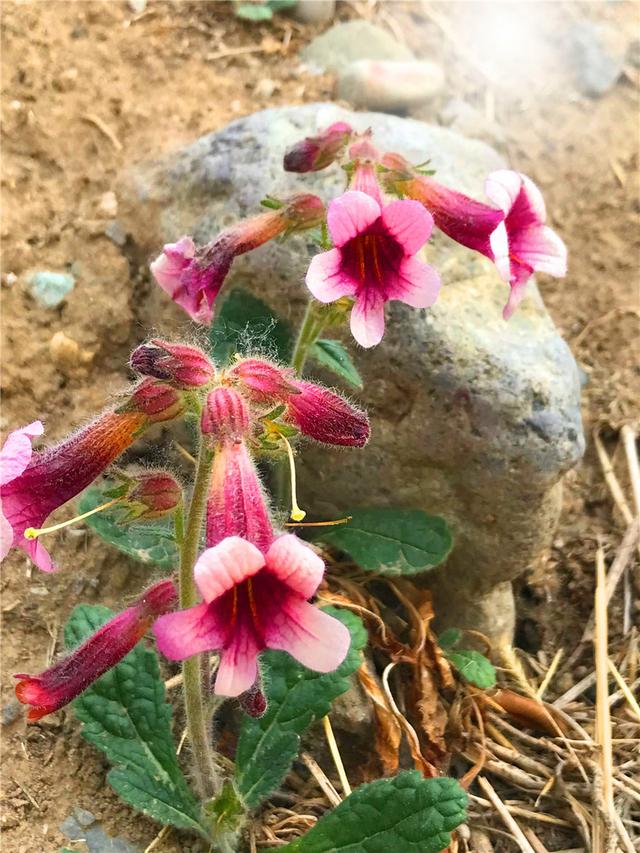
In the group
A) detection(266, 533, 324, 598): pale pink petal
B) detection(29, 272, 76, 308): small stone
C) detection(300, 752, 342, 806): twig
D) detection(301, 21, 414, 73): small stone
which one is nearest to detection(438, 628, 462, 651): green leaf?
detection(300, 752, 342, 806): twig

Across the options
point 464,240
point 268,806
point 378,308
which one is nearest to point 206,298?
point 378,308

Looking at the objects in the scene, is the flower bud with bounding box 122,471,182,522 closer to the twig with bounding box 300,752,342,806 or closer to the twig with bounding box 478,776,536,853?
the twig with bounding box 300,752,342,806

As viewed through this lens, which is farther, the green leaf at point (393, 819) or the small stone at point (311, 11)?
the small stone at point (311, 11)

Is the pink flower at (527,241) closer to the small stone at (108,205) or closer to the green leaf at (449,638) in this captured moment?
the green leaf at (449,638)

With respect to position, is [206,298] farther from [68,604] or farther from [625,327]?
[625,327]

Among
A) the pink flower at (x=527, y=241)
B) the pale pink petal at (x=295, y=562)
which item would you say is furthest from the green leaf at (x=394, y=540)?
the pale pink petal at (x=295, y=562)

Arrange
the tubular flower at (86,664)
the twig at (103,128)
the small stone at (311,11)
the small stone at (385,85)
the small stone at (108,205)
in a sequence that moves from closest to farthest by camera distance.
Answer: the tubular flower at (86,664) < the small stone at (108,205) < the twig at (103,128) < the small stone at (385,85) < the small stone at (311,11)

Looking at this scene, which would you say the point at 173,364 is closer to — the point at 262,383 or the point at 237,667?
the point at 262,383

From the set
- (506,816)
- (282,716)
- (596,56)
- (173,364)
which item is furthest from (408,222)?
(596,56)
